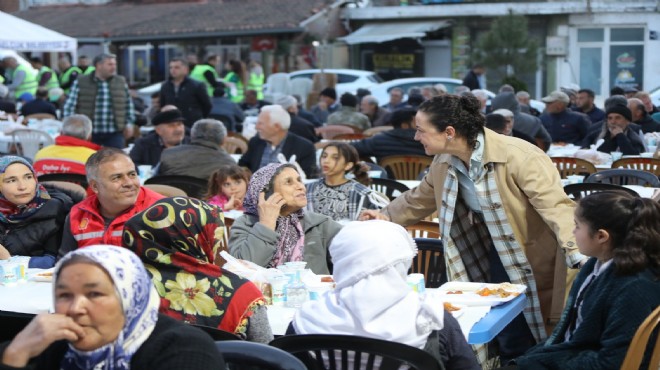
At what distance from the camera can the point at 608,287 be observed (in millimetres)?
3947

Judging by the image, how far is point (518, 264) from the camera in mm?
5285

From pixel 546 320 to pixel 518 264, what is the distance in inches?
15.0

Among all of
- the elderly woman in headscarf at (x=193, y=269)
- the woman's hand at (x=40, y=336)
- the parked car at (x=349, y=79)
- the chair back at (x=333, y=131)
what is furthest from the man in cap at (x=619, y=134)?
the parked car at (x=349, y=79)

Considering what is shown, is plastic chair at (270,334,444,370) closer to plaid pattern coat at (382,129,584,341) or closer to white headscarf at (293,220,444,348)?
white headscarf at (293,220,444,348)

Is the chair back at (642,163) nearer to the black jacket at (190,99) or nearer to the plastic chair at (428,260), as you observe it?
the plastic chair at (428,260)

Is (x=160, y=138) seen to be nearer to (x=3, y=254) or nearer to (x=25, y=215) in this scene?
(x=25, y=215)

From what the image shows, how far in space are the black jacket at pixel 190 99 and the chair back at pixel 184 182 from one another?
562cm

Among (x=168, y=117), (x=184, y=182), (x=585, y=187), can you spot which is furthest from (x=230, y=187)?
(x=168, y=117)

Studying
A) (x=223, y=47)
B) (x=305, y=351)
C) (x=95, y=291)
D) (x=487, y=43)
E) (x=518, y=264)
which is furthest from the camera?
(x=223, y=47)

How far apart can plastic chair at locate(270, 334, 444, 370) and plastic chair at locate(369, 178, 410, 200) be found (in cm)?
443

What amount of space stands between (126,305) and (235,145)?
1010 cm

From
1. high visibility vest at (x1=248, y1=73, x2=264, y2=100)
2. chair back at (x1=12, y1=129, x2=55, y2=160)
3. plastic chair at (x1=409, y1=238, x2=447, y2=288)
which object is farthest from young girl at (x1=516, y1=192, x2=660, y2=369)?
high visibility vest at (x1=248, y1=73, x2=264, y2=100)

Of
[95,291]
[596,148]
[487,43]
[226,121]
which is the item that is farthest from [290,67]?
[95,291]

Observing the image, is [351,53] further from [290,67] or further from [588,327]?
[588,327]
